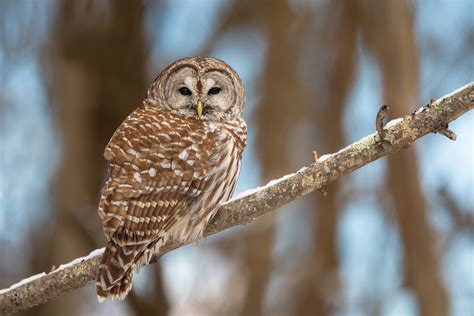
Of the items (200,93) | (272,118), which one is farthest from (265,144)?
(200,93)

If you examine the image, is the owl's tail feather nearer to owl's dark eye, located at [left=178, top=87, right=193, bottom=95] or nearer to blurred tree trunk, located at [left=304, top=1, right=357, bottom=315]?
owl's dark eye, located at [left=178, top=87, right=193, bottom=95]

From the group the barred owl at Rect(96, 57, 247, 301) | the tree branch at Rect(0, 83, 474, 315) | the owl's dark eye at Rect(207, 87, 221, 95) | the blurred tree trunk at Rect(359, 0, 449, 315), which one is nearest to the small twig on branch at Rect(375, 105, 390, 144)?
the tree branch at Rect(0, 83, 474, 315)

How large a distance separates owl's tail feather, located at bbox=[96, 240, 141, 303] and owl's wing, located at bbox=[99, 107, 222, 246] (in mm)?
45

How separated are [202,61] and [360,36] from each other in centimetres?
405

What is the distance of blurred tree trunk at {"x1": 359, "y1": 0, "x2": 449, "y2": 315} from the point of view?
6.80 meters

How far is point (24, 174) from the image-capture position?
7.44 m

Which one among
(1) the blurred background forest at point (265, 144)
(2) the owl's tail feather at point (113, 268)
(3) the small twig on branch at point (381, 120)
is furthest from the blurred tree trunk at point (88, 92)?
(3) the small twig on branch at point (381, 120)

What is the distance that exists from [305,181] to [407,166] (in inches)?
135

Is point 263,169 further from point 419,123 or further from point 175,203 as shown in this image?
point 419,123

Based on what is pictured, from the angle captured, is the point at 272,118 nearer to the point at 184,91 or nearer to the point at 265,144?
the point at 265,144

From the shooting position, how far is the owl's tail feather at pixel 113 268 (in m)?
3.91

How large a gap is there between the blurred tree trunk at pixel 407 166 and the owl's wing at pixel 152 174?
2857mm

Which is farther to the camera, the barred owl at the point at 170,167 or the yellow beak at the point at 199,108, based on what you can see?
the yellow beak at the point at 199,108

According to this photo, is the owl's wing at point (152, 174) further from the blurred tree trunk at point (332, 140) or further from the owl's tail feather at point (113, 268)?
the blurred tree trunk at point (332, 140)
